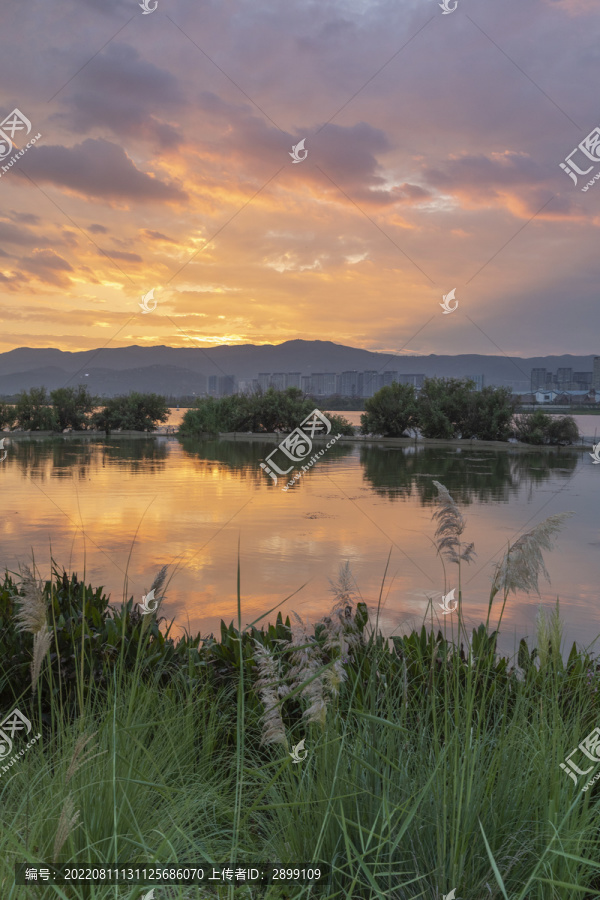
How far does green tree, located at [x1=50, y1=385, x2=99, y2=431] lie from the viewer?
35.1 meters

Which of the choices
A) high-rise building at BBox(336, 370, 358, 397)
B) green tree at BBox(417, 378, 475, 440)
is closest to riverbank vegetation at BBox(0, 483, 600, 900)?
green tree at BBox(417, 378, 475, 440)

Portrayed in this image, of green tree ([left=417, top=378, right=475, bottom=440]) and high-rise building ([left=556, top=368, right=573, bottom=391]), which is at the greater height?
high-rise building ([left=556, top=368, right=573, bottom=391])

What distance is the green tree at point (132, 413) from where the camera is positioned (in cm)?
3697

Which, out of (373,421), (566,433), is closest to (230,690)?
(566,433)

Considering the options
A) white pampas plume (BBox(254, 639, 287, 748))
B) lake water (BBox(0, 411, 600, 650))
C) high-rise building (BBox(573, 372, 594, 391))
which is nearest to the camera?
white pampas plume (BBox(254, 639, 287, 748))

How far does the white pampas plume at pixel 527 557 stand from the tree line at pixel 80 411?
3497cm

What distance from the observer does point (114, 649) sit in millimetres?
3465

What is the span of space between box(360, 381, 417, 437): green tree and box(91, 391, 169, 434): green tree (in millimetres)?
12189

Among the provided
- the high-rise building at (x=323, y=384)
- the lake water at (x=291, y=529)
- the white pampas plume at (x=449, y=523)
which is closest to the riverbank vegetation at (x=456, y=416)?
the lake water at (x=291, y=529)

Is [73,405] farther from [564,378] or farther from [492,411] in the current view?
[564,378]

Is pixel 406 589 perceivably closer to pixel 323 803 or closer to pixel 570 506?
pixel 323 803

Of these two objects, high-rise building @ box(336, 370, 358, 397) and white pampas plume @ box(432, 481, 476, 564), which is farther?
high-rise building @ box(336, 370, 358, 397)

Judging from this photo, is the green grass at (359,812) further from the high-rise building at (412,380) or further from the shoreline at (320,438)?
the high-rise building at (412,380)

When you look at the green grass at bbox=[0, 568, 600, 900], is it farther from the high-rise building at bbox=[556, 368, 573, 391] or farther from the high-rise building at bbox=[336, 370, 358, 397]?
the high-rise building at bbox=[336, 370, 358, 397]
